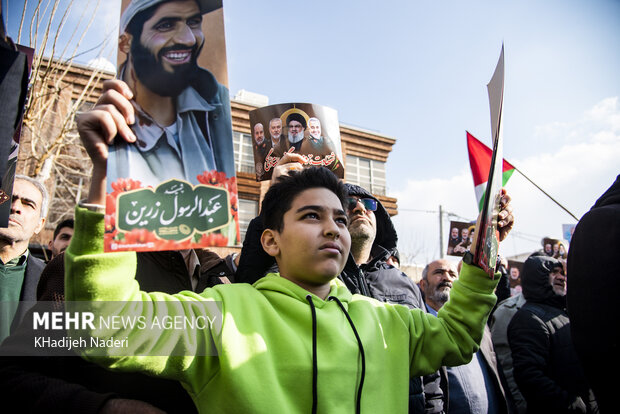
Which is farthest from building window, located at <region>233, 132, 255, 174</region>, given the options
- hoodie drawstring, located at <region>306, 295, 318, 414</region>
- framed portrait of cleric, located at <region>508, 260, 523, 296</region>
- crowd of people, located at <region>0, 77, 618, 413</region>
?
hoodie drawstring, located at <region>306, 295, 318, 414</region>

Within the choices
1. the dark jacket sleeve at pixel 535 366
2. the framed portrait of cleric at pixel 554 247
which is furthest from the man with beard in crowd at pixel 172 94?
the framed portrait of cleric at pixel 554 247

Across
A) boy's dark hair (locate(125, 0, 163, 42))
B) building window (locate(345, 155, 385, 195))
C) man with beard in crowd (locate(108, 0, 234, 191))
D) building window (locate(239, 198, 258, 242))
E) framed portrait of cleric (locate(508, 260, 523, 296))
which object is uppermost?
building window (locate(345, 155, 385, 195))

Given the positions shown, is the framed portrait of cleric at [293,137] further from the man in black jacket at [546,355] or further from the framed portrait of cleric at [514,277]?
the framed portrait of cleric at [514,277]

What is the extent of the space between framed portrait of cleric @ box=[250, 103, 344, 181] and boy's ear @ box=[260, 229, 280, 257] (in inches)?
25.2

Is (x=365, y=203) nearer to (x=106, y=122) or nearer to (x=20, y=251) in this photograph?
(x=106, y=122)

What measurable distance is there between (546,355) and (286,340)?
2.90 metres

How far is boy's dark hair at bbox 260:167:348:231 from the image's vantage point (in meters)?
1.73

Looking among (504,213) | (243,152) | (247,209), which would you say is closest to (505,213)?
Answer: (504,213)

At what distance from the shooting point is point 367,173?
59.0 feet

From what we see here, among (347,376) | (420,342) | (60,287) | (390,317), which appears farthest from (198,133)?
(420,342)

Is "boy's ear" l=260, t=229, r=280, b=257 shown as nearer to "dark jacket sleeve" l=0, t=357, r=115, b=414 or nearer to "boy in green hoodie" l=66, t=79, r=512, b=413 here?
"boy in green hoodie" l=66, t=79, r=512, b=413

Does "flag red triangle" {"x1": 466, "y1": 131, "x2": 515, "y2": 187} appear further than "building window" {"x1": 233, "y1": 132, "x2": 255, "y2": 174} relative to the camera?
No

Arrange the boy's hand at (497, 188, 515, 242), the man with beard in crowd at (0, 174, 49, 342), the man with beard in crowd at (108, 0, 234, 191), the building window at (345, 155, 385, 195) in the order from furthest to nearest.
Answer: the building window at (345, 155, 385, 195)
the man with beard in crowd at (0, 174, 49, 342)
the boy's hand at (497, 188, 515, 242)
the man with beard in crowd at (108, 0, 234, 191)

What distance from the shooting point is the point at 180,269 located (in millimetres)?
1883
